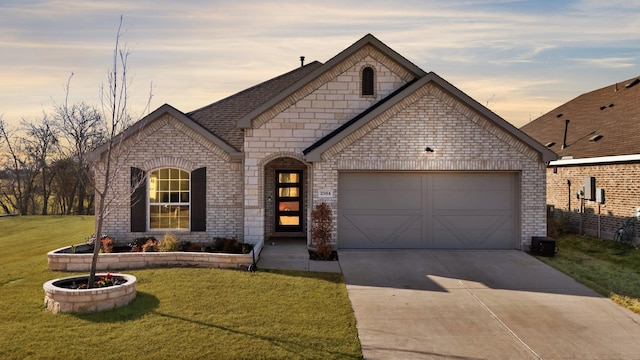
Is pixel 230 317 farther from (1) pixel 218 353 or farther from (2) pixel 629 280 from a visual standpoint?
(2) pixel 629 280

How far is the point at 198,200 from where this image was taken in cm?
1516

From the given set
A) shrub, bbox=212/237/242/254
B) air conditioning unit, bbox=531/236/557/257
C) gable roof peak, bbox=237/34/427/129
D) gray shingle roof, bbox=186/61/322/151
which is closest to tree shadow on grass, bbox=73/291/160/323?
shrub, bbox=212/237/242/254

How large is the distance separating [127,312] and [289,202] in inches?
349

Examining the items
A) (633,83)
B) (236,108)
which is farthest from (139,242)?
(633,83)

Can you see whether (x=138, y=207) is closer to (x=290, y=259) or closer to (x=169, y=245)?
(x=169, y=245)

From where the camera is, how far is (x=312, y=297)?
9.57 meters

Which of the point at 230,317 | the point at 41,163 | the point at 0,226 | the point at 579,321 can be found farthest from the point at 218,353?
the point at 41,163

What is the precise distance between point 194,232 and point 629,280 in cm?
1204

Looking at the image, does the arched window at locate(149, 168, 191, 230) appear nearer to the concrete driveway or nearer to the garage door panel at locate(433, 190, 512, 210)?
the concrete driveway

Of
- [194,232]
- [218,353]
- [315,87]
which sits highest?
[315,87]

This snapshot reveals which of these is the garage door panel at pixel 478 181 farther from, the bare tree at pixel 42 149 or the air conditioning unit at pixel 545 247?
the bare tree at pixel 42 149

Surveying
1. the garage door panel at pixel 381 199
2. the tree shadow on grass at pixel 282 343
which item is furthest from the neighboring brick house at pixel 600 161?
the tree shadow on grass at pixel 282 343

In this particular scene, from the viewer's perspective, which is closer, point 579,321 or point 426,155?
point 579,321

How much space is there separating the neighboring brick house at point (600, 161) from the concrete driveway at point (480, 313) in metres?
5.85
